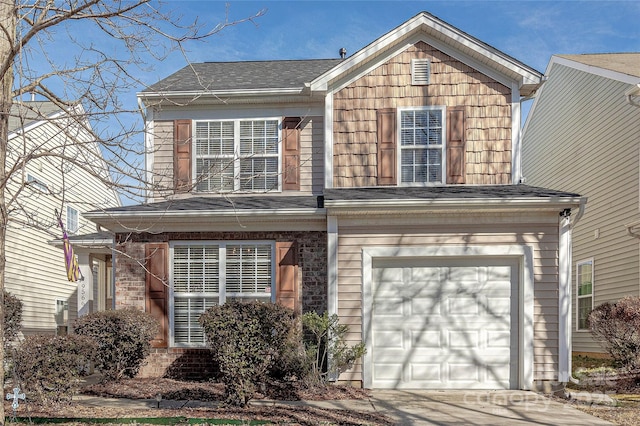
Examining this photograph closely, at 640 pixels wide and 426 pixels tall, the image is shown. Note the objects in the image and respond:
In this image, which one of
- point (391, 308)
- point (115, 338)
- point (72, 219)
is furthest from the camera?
point (72, 219)

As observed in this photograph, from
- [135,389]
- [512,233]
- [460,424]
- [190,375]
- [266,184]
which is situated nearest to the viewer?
[460,424]

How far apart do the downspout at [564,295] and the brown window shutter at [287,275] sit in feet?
14.3

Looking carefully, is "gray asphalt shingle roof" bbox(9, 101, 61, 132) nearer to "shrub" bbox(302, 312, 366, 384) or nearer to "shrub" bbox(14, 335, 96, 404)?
"shrub" bbox(14, 335, 96, 404)

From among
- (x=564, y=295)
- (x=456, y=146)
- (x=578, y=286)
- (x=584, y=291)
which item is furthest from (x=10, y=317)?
(x=578, y=286)

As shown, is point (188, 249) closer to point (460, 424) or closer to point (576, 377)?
point (460, 424)

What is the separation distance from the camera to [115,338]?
28.5ft

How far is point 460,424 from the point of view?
6.62 meters

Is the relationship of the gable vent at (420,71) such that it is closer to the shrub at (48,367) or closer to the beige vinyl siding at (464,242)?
the beige vinyl siding at (464,242)

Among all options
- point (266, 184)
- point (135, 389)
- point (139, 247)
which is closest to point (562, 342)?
point (266, 184)

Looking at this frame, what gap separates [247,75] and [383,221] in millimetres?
5190

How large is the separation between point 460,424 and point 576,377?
14.4 ft

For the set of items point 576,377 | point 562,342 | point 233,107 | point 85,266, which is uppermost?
point 233,107

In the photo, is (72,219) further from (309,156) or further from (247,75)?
(309,156)

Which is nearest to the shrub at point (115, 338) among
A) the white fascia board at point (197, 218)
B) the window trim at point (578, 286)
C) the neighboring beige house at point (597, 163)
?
the white fascia board at point (197, 218)
